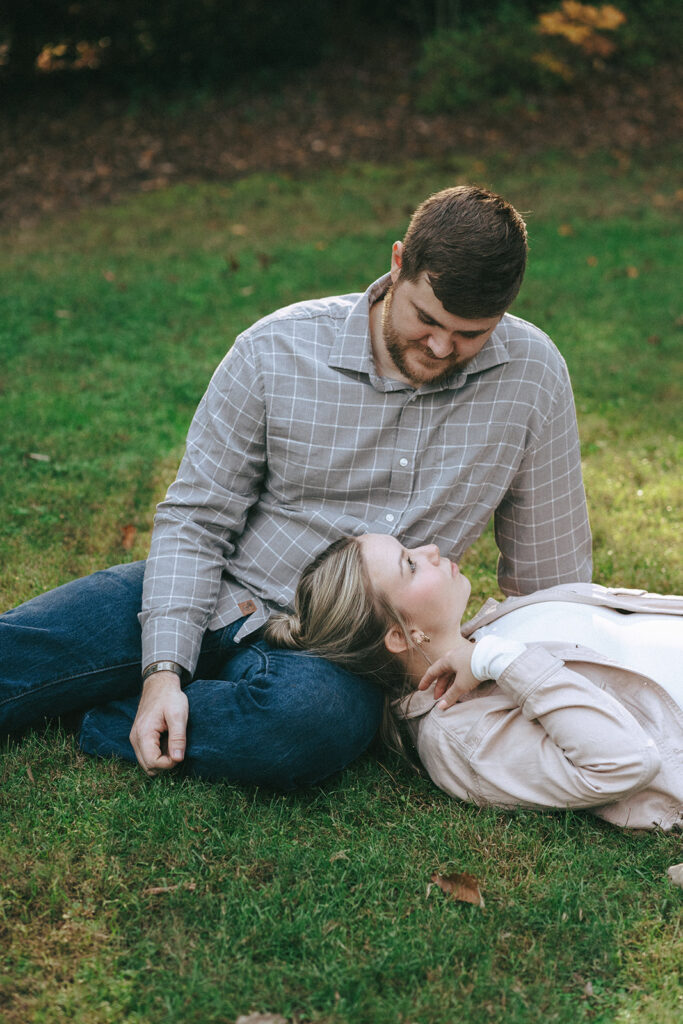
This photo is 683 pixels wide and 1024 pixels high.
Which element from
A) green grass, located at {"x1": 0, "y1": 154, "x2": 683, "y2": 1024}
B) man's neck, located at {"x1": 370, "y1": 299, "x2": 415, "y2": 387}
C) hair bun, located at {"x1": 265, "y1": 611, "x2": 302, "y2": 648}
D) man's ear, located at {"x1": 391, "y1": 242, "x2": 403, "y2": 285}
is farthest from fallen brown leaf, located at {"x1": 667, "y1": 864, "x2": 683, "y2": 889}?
man's ear, located at {"x1": 391, "y1": 242, "x2": 403, "y2": 285}

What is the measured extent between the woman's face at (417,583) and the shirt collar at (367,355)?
0.49 m

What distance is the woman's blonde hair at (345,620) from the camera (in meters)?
2.91

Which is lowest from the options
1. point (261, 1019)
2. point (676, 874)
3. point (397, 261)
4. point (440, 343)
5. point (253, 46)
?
point (676, 874)

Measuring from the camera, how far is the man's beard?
3041 millimetres

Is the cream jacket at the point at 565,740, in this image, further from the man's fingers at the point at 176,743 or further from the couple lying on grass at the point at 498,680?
the man's fingers at the point at 176,743

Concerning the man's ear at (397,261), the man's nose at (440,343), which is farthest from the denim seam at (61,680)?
the man's ear at (397,261)

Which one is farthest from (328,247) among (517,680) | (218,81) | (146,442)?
(517,680)

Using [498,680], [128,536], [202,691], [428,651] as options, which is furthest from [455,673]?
[128,536]

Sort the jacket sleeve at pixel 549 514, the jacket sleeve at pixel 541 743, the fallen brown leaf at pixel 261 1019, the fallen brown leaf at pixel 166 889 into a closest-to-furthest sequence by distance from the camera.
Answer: the fallen brown leaf at pixel 261 1019, the fallen brown leaf at pixel 166 889, the jacket sleeve at pixel 541 743, the jacket sleeve at pixel 549 514

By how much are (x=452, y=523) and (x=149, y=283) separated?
5.53m

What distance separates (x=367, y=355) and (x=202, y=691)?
3.68ft

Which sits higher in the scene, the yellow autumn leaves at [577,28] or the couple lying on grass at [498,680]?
the yellow autumn leaves at [577,28]

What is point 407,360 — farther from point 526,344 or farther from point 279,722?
point 279,722

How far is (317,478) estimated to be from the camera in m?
3.14
